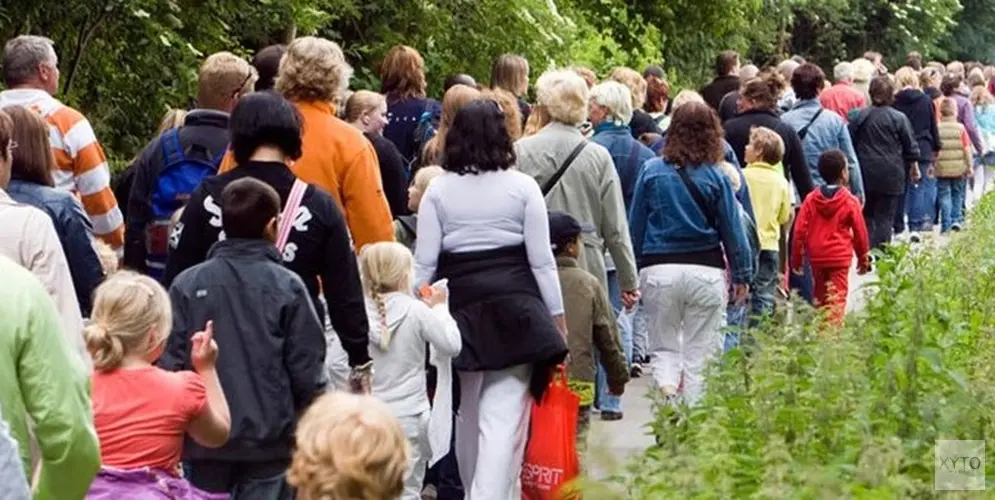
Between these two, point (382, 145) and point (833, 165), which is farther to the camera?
point (833, 165)

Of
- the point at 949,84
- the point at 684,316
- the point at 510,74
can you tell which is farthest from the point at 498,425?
the point at 949,84

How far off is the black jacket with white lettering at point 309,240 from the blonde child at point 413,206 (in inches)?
89.2

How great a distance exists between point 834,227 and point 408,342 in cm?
647

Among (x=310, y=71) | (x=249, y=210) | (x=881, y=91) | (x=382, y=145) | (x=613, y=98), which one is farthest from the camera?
(x=881, y=91)

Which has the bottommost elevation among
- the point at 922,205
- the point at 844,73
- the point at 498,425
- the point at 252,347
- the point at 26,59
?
the point at 922,205

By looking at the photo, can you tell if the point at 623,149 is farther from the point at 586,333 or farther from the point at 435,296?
the point at 435,296

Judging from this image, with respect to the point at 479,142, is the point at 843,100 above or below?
below

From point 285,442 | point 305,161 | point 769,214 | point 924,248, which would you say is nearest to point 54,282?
point 285,442

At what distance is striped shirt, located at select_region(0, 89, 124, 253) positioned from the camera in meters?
9.53

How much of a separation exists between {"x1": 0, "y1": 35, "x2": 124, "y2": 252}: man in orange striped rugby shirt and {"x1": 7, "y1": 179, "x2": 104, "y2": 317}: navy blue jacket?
1.15 m

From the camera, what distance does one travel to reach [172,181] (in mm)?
9203

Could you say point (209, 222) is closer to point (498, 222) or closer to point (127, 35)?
point (498, 222)

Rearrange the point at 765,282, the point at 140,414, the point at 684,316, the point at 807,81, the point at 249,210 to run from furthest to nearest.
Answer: the point at 807,81
the point at 765,282
the point at 684,316
the point at 249,210
the point at 140,414

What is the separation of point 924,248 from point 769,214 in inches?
111
